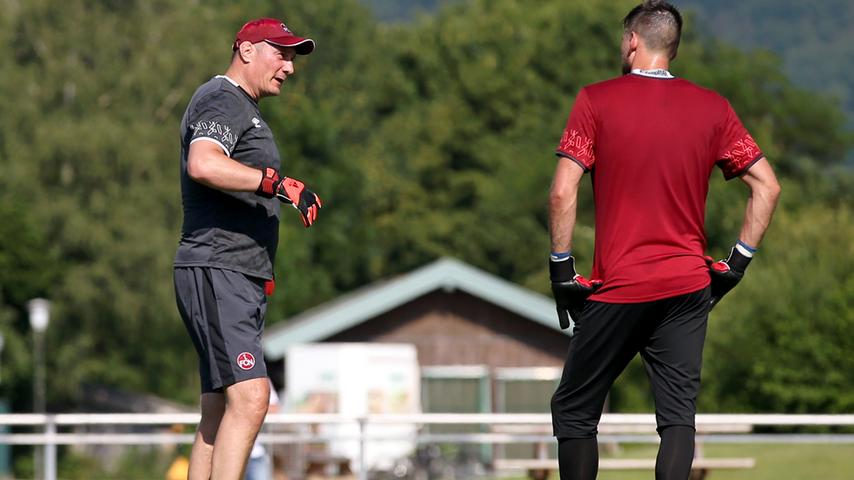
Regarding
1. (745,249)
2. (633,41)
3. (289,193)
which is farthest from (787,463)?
(289,193)

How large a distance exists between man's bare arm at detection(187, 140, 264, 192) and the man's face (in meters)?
0.46

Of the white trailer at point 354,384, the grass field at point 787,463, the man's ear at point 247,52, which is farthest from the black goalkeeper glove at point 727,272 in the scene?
the white trailer at point 354,384

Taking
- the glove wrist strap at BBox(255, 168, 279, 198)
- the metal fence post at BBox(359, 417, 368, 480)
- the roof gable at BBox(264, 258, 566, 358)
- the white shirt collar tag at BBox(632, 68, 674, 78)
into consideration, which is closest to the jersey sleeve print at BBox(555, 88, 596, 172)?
the white shirt collar tag at BBox(632, 68, 674, 78)

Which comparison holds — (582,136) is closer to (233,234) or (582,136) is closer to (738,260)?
(738,260)

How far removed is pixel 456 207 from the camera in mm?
65812

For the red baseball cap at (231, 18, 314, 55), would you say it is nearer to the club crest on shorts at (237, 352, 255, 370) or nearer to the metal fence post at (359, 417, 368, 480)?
the club crest on shorts at (237, 352, 255, 370)

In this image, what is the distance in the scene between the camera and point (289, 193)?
20.2ft

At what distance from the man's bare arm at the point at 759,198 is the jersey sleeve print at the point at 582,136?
685 mm

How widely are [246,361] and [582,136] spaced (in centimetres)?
150

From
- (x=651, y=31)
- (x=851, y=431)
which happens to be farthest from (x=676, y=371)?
(x=851, y=431)

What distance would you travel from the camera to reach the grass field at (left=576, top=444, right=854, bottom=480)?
65.7 ft

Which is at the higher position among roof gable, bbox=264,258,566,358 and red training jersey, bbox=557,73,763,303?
roof gable, bbox=264,258,566,358

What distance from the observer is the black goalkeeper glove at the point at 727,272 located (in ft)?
20.5

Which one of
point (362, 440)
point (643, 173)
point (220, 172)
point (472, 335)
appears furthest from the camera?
point (472, 335)
